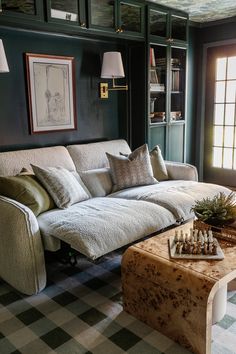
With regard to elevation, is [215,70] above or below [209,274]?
above

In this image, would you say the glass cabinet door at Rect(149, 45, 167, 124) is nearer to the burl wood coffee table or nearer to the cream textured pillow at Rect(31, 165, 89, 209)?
the cream textured pillow at Rect(31, 165, 89, 209)

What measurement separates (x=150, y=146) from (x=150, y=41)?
112 centimetres

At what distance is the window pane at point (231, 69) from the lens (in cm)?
441

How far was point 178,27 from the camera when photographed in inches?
154

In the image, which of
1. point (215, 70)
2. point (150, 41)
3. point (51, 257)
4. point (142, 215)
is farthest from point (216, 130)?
point (51, 257)

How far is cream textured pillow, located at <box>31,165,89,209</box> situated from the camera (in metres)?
2.57

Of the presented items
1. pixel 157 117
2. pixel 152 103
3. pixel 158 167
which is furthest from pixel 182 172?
pixel 152 103

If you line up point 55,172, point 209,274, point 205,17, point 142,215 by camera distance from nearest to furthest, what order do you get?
1. point 209,274
2. point 142,215
3. point 55,172
4. point 205,17

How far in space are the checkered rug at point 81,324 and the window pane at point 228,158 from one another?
2811 millimetres

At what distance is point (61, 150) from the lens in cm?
309

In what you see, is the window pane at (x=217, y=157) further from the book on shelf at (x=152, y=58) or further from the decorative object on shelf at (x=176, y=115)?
the book on shelf at (x=152, y=58)

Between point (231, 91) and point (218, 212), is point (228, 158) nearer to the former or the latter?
point (231, 91)

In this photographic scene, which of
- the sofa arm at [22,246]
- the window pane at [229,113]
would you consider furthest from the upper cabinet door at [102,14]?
the window pane at [229,113]

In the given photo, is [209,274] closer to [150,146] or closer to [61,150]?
[61,150]
